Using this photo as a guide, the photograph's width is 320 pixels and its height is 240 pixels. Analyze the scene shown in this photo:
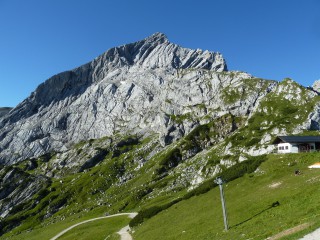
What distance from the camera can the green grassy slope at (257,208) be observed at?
115 ft

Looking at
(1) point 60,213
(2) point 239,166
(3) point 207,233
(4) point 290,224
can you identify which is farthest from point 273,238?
(1) point 60,213

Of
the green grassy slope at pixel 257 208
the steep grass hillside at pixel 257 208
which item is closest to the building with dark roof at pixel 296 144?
the steep grass hillside at pixel 257 208

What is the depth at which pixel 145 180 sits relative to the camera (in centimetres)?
19050

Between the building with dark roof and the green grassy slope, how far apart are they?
954 inches

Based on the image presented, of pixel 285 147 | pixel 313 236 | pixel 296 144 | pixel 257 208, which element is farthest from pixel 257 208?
pixel 285 147

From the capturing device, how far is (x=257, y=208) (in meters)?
45.9

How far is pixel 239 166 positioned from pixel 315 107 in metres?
124

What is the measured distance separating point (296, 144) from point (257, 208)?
58584 mm

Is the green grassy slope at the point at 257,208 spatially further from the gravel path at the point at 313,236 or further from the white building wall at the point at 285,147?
the white building wall at the point at 285,147

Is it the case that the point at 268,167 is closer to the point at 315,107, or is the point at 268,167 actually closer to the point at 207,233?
the point at 207,233

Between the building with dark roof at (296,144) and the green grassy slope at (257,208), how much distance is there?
2424cm

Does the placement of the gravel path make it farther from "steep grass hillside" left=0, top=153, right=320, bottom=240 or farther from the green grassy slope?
the green grassy slope

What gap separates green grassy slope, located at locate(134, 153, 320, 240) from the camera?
35062 mm

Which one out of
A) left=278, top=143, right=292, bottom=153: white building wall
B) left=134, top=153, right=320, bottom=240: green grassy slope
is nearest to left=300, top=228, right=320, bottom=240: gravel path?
left=134, top=153, right=320, bottom=240: green grassy slope
